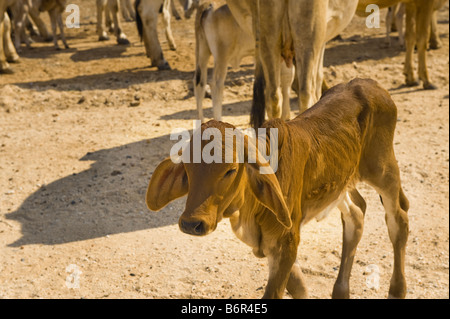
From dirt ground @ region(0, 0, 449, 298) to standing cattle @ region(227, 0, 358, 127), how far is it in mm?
1270

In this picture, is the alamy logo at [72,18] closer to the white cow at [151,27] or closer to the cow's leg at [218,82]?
the white cow at [151,27]

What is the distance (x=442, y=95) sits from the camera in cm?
999

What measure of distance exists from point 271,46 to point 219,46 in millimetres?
1885

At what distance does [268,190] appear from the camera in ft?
10.4

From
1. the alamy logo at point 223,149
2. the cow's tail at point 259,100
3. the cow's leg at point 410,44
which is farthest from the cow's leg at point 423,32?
the alamy logo at point 223,149

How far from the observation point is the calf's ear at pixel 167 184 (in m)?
3.24

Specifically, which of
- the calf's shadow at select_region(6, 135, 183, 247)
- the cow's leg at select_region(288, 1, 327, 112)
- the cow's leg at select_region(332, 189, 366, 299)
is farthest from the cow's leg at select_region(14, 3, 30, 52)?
the cow's leg at select_region(332, 189, 366, 299)

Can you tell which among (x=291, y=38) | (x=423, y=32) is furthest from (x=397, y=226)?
(x=423, y=32)

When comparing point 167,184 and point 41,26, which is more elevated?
point 167,184

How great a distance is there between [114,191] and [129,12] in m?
11.5

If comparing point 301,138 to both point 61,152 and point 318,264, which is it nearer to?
point 318,264

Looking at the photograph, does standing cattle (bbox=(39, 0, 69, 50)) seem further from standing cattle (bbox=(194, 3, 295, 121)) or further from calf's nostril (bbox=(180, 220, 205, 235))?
calf's nostril (bbox=(180, 220, 205, 235))

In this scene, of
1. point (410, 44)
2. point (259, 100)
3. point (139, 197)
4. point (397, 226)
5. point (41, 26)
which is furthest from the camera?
point (41, 26)

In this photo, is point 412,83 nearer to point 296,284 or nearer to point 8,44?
point 296,284
